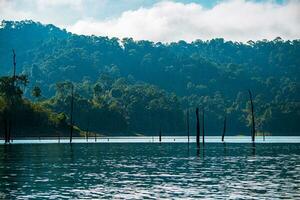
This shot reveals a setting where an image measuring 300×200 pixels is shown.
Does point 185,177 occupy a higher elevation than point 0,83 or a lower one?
lower

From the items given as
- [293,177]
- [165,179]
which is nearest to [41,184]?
[165,179]

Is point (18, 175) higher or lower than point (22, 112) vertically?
lower

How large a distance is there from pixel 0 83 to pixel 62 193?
162m

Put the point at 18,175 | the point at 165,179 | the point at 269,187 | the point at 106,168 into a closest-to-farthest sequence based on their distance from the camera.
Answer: the point at 269,187 < the point at 165,179 < the point at 18,175 < the point at 106,168

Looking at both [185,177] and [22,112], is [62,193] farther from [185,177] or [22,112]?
[22,112]

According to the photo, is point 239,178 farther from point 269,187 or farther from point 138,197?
point 138,197

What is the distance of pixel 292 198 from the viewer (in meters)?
37.0

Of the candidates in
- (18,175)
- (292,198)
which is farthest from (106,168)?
(292,198)

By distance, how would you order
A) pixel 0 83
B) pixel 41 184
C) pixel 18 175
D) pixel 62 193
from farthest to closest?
pixel 0 83, pixel 18 175, pixel 41 184, pixel 62 193

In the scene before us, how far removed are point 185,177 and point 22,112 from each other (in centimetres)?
15388

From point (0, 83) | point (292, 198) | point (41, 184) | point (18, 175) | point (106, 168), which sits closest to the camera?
point (292, 198)

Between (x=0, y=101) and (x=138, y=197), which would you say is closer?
(x=138, y=197)

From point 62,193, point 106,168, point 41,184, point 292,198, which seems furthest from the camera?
point 106,168

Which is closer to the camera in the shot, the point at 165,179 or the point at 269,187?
the point at 269,187
